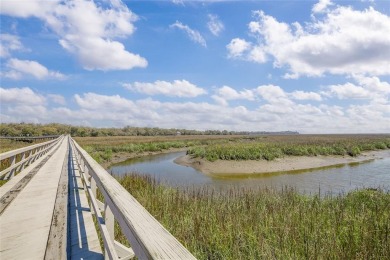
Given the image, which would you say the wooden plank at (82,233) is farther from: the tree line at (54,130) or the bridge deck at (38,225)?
the tree line at (54,130)

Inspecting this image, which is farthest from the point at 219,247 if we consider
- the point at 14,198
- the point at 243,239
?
the point at 14,198

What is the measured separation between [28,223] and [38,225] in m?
0.26

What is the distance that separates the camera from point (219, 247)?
5617 millimetres

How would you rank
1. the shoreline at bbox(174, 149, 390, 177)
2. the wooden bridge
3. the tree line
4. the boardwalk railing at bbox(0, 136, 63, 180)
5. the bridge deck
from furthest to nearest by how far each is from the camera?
the tree line
the shoreline at bbox(174, 149, 390, 177)
the boardwalk railing at bbox(0, 136, 63, 180)
the bridge deck
the wooden bridge

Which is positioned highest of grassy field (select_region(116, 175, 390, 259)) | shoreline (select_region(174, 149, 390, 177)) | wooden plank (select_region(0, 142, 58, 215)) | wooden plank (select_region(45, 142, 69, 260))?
wooden plank (select_region(45, 142, 69, 260))

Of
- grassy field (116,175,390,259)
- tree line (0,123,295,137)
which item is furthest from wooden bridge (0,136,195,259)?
tree line (0,123,295,137)

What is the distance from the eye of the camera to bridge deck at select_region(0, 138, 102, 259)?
3.46m

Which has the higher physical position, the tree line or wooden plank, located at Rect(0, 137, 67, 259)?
the tree line

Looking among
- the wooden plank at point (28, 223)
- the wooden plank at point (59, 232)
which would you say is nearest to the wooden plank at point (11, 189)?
the wooden plank at point (28, 223)

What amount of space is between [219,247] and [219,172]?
2126 centimetres

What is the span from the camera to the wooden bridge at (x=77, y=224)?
57.9 inches

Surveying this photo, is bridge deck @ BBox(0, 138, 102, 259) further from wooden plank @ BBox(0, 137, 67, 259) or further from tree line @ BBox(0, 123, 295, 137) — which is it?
tree line @ BBox(0, 123, 295, 137)

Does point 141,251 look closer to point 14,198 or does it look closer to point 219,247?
point 219,247

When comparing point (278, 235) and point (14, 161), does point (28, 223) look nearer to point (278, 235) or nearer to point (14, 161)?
point (278, 235)
